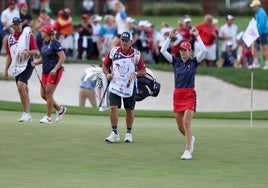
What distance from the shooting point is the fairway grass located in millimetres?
14266

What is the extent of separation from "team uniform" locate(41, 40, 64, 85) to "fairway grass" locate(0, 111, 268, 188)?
94cm

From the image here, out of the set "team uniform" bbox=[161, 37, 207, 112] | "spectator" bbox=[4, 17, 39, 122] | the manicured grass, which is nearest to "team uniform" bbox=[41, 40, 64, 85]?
"spectator" bbox=[4, 17, 39, 122]

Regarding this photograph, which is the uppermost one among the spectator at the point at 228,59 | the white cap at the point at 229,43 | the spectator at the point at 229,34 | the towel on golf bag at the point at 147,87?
the towel on golf bag at the point at 147,87

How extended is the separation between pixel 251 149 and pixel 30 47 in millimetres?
5799

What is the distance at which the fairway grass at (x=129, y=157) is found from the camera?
14266mm

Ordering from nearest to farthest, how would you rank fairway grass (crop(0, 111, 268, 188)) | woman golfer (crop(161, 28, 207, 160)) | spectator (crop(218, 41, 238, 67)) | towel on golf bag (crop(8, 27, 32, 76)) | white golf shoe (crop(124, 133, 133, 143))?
fairway grass (crop(0, 111, 268, 188)) < woman golfer (crop(161, 28, 207, 160)) < white golf shoe (crop(124, 133, 133, 143)) < towel on golf bag (crop(8, 27, 32, 76)) < spectator (crop(218, 41, 238, 67))

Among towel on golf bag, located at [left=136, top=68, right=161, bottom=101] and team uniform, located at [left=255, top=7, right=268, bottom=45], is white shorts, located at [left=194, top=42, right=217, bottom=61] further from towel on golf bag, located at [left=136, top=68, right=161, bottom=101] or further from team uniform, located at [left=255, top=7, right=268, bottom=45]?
towel on golf bag, located at [left=136, top=68, right=161, bottom=101]

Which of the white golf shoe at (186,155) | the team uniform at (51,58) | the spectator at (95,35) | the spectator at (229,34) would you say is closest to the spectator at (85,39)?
the spectator at (95,35)

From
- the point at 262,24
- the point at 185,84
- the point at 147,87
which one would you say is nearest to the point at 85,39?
the point at 262,24

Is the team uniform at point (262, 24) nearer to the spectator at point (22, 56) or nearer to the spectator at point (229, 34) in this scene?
the spectator at point (229, 34)

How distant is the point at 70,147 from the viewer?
1750 centimetres

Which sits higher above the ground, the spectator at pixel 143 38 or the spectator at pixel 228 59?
the spectator at pixel 143 38

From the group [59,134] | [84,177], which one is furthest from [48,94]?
[84,177]

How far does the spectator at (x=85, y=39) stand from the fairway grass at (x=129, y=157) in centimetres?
1459
